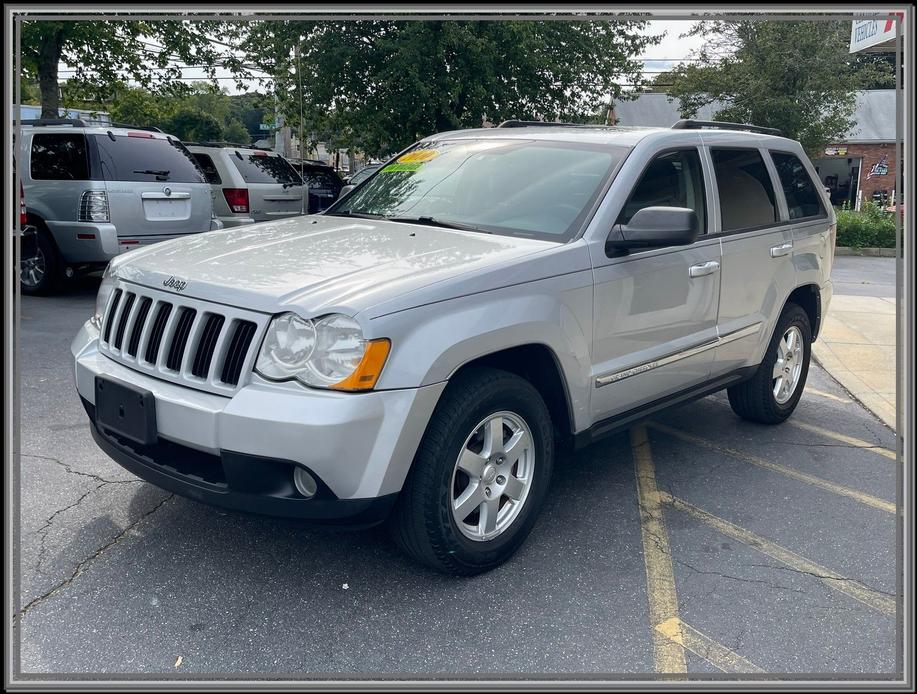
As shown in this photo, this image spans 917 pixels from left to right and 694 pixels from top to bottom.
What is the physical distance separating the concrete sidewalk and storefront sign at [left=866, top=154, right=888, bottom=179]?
29080 mm

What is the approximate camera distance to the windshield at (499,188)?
413cm

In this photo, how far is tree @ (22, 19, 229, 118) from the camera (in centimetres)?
1491

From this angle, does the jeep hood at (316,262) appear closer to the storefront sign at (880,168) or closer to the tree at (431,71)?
the tree at (431,71)

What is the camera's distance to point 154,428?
10.7ft

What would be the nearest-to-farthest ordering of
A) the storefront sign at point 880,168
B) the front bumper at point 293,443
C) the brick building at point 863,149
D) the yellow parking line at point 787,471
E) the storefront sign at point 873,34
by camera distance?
the front bumper at point 293,443 → the yellow parking line at point 787,471 → the storefront sign at point 873,34 → the brick building at point 863,149 → the storefront sign at point 880,168

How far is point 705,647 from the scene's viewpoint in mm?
3137

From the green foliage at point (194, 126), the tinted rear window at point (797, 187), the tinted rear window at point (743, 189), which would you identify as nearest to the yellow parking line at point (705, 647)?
the tinted rear window at point (743, 189)

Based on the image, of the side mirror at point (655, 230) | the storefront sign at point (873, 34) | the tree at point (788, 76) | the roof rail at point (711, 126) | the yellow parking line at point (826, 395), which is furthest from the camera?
the tree at point (788, 76)

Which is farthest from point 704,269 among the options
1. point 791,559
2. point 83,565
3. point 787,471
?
point 83,565

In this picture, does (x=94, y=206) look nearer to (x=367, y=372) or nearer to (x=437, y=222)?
(x=437, y=222)

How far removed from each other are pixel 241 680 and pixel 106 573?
970mm

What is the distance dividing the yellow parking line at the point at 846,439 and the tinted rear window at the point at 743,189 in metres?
1.52

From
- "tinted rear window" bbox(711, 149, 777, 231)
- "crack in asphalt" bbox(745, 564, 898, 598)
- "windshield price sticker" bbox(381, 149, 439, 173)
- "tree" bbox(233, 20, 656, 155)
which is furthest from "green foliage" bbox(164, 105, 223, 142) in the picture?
"crack in asphalt" bbox(745, 564, 898, 598)

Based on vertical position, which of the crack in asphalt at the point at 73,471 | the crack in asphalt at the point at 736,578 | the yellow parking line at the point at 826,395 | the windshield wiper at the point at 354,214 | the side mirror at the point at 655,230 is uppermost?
the windshield wiper at the point at 354,214
